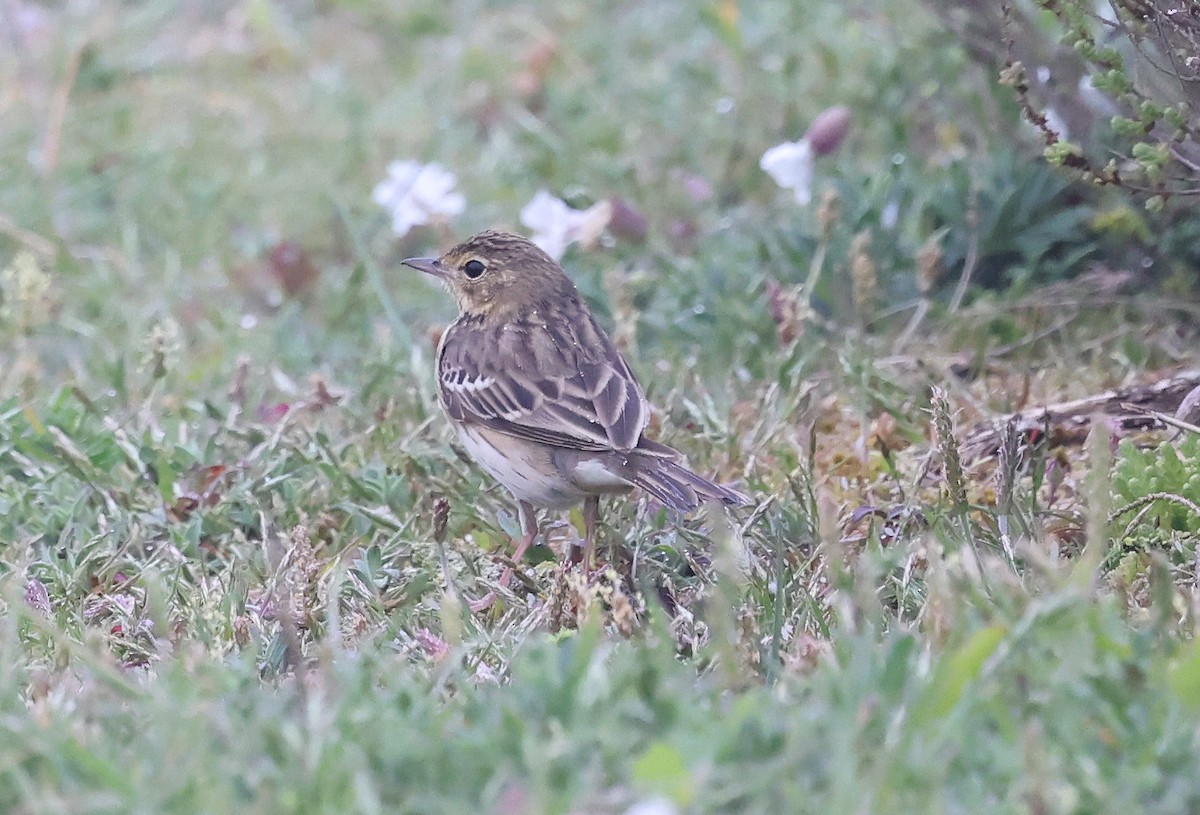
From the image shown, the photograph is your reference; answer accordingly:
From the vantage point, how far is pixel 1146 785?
8.78 ft

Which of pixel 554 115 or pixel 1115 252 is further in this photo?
pixel 554 115

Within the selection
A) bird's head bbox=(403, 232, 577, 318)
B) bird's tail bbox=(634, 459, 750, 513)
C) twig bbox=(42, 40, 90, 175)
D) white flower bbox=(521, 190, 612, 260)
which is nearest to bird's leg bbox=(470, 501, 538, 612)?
bird's tail bbox=(634, 459, 750, 513)

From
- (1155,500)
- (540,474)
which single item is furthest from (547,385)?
(1155,500)

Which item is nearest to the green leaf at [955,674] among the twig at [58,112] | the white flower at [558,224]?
the white flower at [558,224]

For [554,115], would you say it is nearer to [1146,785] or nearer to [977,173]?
[977,173]

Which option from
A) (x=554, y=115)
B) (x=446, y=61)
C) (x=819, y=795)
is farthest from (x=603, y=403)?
(x=446, y=61)

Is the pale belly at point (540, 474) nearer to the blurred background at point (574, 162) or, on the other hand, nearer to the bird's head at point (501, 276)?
the bird's head at point (501, 276)

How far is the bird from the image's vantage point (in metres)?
4.59

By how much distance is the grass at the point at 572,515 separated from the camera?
112 inches

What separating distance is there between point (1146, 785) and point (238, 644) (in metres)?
2.24

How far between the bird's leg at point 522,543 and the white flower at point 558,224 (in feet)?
6.45

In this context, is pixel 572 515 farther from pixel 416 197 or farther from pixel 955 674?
pixel 416 197

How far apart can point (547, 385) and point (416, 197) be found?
2421 mm

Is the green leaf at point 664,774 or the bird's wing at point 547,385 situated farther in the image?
the bird's wing at point 547,385
